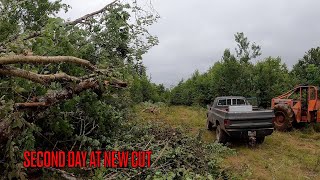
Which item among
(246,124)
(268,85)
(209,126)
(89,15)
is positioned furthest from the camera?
(268,85)

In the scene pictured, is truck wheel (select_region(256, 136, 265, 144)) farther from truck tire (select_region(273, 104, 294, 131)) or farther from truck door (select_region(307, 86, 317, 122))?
truck door (select_region(307, 86, 317, 122))

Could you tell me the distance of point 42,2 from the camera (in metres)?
16.7

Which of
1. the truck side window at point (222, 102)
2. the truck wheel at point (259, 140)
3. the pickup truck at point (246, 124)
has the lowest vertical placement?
the truck wheel at point (259, 140)

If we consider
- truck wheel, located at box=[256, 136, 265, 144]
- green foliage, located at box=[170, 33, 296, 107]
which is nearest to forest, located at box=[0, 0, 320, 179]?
truck wheel, located at box=[256, 136, 265, 144]

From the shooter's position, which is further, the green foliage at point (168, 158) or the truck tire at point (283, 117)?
the truck tire at point (283, 117)

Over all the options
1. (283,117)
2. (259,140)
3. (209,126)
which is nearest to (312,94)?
(283,117)

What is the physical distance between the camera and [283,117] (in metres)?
12.7

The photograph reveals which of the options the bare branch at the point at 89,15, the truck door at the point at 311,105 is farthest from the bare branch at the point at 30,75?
the truck door at the point at 311,105

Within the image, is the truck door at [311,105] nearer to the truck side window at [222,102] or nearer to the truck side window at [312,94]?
the truck side window at [312,94]

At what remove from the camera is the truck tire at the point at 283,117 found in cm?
1241

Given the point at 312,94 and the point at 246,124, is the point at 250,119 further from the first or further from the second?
the point at 312,94

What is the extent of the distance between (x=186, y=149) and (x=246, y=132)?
141 inches

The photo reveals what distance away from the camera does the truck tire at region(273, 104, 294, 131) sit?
12.4 metres

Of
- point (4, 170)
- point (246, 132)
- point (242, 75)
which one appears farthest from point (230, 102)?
point (242, 75)
